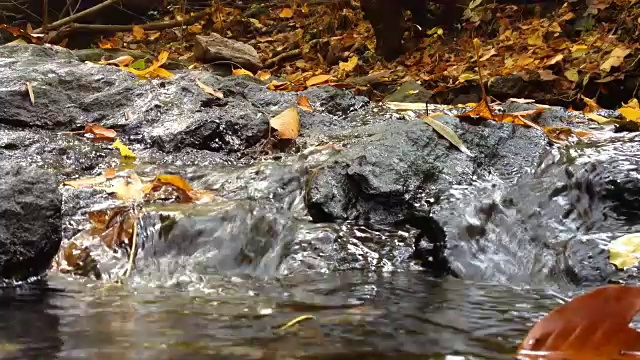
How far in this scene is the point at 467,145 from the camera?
8.19ft

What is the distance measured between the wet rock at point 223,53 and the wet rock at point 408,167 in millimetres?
3357

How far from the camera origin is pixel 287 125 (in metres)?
3.00

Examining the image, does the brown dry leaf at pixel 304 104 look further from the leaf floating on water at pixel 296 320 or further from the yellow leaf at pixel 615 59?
the yellow leaf at pixel 615 59

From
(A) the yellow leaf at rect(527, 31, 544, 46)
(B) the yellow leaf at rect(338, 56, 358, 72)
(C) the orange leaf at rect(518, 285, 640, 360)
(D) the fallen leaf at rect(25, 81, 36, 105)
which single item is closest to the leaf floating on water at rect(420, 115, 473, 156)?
(C) the orange leaf at rect(518, 285, 640, 360)

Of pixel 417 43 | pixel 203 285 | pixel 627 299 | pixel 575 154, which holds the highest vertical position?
pixel 417 43

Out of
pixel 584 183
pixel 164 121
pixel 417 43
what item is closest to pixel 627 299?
pixel 584 183

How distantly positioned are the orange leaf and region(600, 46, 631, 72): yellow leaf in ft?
14.7

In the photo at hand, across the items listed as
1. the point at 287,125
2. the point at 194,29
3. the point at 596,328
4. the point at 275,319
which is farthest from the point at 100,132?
the point at 194,29

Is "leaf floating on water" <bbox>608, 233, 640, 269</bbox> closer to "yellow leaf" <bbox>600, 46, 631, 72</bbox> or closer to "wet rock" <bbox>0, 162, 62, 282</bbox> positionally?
"wet rock" <bbox>0, 162, 62, 282</bbox>

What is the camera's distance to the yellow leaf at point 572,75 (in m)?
5.00

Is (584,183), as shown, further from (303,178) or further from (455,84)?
(455,84)

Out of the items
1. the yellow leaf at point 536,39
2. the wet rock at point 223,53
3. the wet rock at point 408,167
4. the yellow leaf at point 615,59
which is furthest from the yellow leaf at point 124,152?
the yellow leaf at point 536,39

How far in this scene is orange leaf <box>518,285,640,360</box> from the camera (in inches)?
35.9

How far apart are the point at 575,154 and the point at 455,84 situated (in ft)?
9.75
